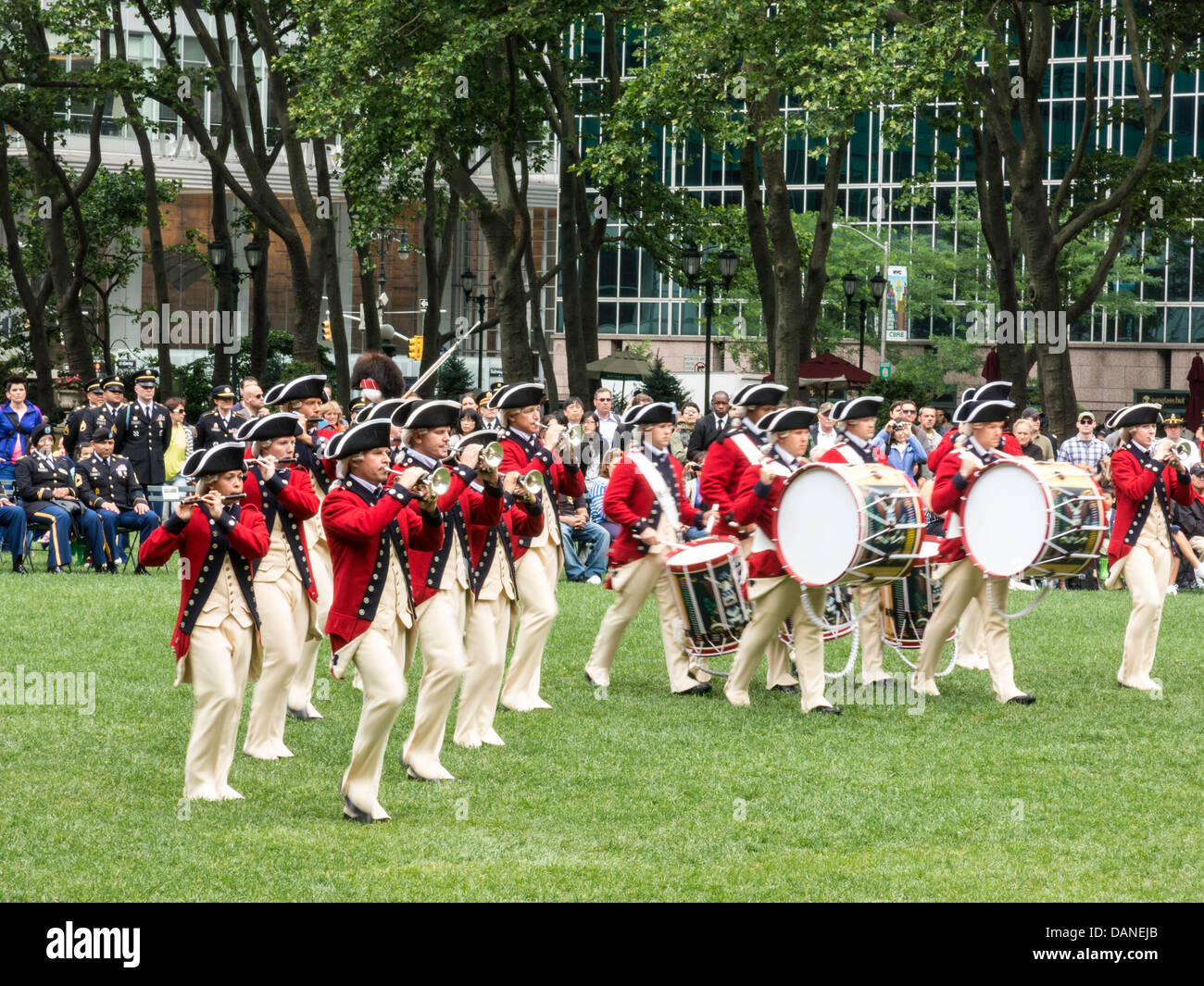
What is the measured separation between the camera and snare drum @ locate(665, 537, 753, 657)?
1298cm

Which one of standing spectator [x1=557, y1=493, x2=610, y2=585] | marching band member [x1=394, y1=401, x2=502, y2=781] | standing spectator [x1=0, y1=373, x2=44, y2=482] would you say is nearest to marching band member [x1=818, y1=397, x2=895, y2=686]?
marching band member [x1=394, y1=401, x2=502, y2=781]

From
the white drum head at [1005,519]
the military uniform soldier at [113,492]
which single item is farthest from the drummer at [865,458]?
the military uniform soldier at [113,492]

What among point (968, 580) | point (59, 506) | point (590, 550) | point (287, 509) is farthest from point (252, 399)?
point (590, 550)

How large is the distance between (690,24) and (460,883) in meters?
19.2

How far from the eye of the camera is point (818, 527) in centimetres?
1165

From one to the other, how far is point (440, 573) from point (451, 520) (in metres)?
0.39

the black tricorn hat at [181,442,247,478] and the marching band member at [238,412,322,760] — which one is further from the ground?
the black tricorn hat at [181,442,247,478]

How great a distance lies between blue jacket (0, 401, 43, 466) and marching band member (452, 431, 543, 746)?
1369cm

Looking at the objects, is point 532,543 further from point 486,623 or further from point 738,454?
point 738,454

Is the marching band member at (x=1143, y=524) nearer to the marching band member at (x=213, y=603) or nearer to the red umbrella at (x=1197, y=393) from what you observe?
the marching band member at (x=213, y=603)

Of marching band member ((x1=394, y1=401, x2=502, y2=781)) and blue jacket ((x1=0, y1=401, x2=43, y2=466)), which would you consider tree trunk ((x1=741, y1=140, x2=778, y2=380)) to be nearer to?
blue jacket ((x1=0, y1=401, x2=43, y2=466))

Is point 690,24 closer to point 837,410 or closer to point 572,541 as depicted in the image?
point 572,541
